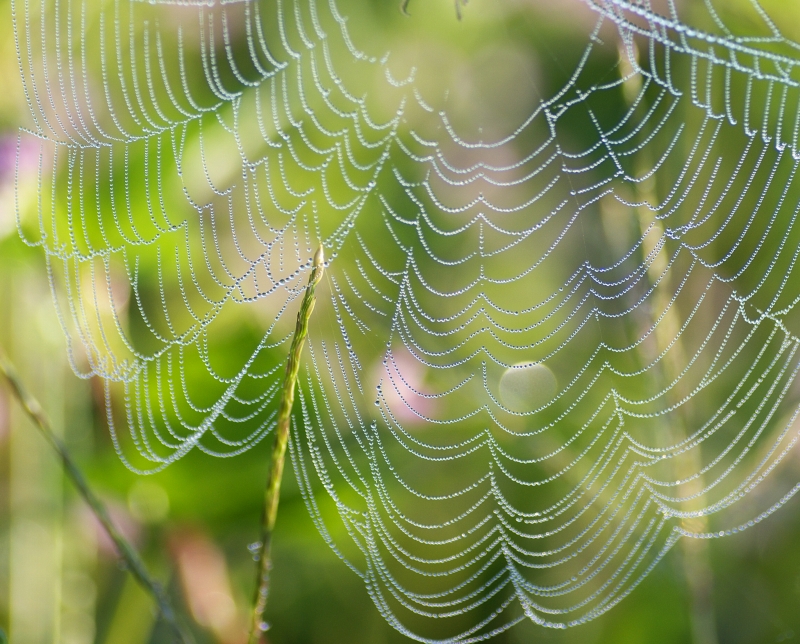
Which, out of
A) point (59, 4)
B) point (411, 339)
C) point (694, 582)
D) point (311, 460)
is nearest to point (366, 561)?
point (311, 460)

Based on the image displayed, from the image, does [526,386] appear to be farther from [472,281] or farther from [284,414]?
[284,414]

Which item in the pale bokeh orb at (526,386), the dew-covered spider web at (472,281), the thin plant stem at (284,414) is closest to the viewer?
the thin plant stem at (284,414)

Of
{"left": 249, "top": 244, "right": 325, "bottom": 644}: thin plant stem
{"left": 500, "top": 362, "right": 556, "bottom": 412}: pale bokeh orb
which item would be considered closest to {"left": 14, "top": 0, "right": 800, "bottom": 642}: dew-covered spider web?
{"left": 500, "top": 362, "right": 556, "bottom": 412}: pale bokeh orb

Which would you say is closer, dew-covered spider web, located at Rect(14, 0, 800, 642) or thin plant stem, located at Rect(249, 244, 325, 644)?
thin plant stem, located at Rect(249, 244, 325, 644)

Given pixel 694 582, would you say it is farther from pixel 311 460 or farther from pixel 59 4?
pixel 59 4

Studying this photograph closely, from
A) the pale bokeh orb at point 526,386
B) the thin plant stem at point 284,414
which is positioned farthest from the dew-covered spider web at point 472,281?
the thin plant stem at point 284,414

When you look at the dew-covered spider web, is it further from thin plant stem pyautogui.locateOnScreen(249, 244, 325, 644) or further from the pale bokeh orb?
thin plant stem pyautogui.locateOnScreen(249, 244, 325, 644)

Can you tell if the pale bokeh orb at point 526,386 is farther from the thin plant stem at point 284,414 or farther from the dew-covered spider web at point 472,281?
the thin plant stem at point 284,414

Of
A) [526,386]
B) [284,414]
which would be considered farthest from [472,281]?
[284,414]

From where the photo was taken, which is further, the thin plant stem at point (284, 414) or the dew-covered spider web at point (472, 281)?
the dew-covered spider web at point (472, 281)
